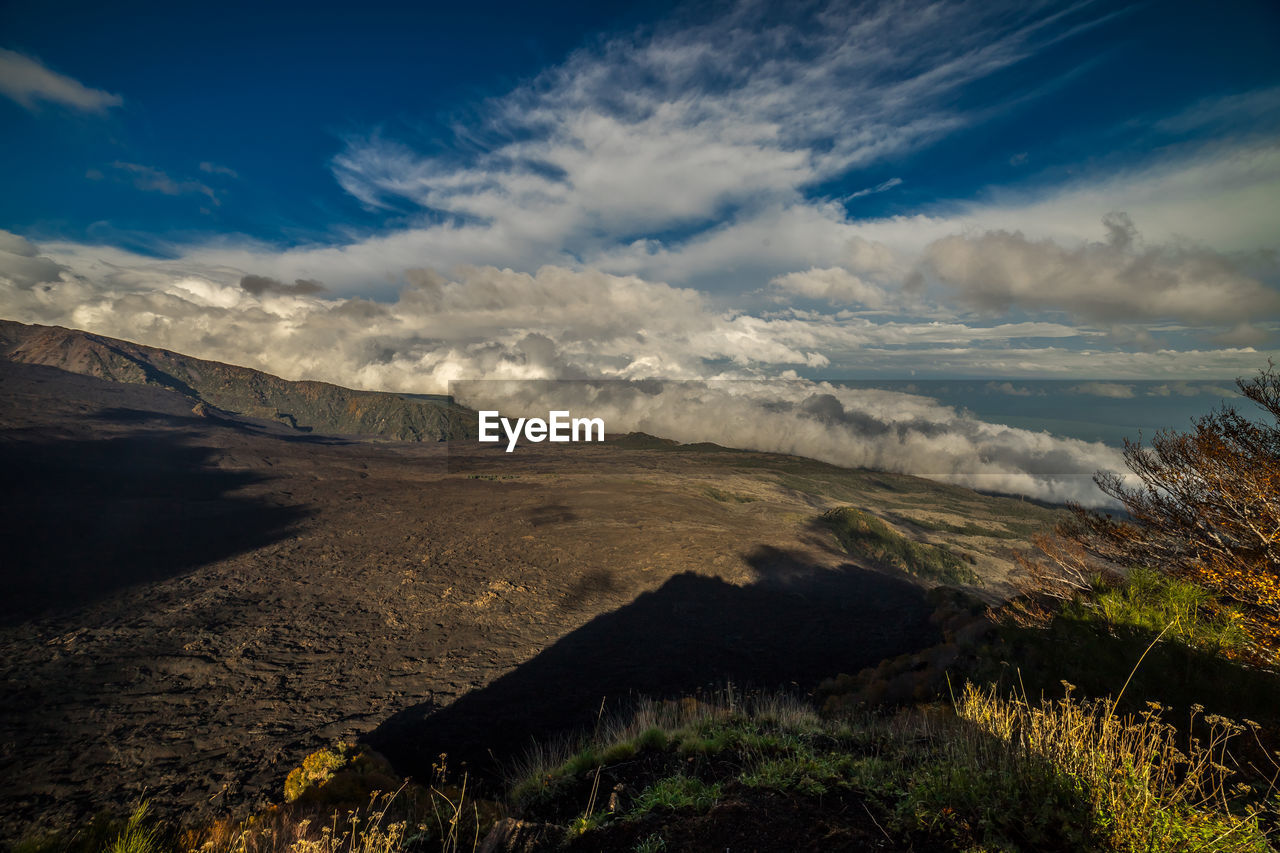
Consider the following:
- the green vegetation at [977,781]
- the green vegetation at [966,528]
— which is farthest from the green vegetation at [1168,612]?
the green vegetation at [966,528]

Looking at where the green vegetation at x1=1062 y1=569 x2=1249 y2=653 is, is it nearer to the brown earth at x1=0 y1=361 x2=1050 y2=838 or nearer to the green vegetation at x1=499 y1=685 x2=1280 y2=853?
the green vegetation at x1=499 y1=685 x2=1280 y2=853

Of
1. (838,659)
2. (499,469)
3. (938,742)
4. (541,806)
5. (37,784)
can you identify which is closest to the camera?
(938,742)

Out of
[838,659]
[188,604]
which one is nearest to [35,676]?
[188,604]

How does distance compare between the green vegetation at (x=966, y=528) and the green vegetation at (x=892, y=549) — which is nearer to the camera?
the green vegetation at (x=892, y=549)

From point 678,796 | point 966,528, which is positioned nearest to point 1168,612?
point 678,796

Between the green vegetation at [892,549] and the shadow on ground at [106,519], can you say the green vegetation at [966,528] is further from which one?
the shadow on ground at [106,519]

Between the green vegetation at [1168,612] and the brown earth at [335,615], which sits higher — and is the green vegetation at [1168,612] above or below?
above

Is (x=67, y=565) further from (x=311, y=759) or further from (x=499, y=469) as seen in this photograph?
(x=499, y=469)
